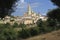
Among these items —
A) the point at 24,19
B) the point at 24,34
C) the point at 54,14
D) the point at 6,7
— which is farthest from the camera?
the point at 24,19

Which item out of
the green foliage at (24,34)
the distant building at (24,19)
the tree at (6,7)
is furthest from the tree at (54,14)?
the tree at (6,7)

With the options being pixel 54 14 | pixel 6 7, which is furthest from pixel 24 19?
pixel 6 7

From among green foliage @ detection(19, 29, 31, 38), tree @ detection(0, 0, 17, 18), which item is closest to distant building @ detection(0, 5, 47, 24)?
green foliage @ detection(19, 29, 31, 38)

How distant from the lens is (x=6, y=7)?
17.0 m

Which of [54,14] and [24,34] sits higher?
[54,14]

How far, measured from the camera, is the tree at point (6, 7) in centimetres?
1638

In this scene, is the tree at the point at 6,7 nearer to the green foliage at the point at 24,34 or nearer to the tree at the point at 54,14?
the green foliage at the point at 24,34

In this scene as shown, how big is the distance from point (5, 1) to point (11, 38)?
255cm

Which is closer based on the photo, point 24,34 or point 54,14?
point 24,34

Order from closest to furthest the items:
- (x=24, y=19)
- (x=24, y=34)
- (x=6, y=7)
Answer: (x=6, y=7) → (x=24, y=34) → (x=24, y=19)

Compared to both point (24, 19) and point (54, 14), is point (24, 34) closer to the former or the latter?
point (54, 14)

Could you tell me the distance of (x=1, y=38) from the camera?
45.9 feet

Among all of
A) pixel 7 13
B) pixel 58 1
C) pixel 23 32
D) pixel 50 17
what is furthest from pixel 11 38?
pixel 50 17

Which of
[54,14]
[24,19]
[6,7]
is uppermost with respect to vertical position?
[6,7]
